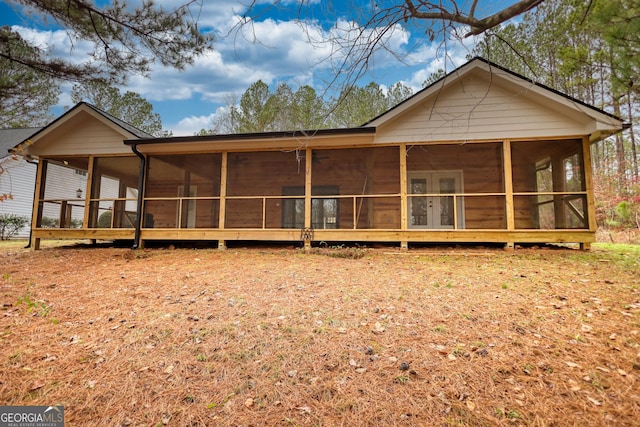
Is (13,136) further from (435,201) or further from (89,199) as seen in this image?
(435,201)

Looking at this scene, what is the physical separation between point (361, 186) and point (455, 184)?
129 inches

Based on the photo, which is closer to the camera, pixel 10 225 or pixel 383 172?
pixel 383 172

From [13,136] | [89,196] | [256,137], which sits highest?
[13,136]

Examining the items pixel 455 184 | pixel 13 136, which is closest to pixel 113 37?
pixel 455 184

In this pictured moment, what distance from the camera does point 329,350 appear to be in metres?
2.79

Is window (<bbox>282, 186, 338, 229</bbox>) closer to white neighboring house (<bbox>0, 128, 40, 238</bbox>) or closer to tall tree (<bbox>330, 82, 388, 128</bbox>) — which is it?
tall tree (<bbox>330, 82, 388, 128</bbox>)

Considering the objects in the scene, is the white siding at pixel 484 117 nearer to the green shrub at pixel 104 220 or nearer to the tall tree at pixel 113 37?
the tall tree at pixel 113 37

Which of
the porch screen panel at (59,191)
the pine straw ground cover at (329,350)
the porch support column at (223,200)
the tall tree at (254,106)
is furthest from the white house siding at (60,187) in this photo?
the pine straw ground cover at (329,350)

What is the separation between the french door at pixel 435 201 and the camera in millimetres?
10422

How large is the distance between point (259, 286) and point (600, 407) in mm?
3869

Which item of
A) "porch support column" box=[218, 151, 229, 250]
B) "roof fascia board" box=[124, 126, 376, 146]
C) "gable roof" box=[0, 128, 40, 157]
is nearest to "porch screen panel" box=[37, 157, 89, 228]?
"gable roof" box=[0, 128, 40, 157]

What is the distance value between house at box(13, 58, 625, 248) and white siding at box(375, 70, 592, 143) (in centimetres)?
3

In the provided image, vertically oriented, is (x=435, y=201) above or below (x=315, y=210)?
above

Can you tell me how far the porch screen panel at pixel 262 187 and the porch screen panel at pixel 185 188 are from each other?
66 centimetres
